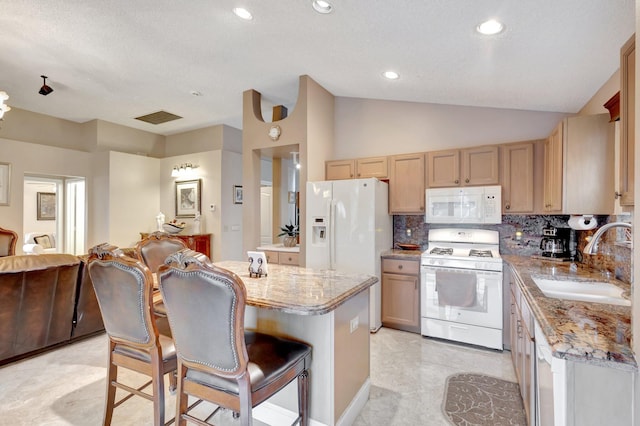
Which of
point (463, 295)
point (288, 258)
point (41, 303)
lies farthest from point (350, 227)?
point (41, 303)

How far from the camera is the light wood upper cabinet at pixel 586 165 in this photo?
2160 mm

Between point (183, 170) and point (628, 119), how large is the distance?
6.50 metres

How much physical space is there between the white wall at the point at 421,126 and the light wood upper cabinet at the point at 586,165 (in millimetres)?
1094

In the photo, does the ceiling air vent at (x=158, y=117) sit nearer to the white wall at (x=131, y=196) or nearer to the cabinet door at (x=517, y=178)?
the white wall at (x=131, y=196)

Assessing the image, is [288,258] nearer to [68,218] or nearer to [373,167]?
[373,167]

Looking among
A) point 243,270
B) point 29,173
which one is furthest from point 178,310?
point 29,173

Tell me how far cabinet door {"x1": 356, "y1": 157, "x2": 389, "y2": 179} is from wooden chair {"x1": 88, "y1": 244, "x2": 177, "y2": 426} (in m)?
3.00

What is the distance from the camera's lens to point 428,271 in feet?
11.0

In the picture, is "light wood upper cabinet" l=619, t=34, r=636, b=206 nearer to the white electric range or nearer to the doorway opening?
the white electric range

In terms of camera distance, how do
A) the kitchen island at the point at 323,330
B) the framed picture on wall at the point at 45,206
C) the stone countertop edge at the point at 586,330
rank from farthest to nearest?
the framed picture on wall at the point at 45,206, the kitchen island at the point at 323,330, the stone countertop edge at the point at 586,330

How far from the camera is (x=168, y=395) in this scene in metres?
2.32

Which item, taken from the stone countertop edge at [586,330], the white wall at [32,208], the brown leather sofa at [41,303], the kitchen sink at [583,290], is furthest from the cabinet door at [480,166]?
the white wall at [32,208]

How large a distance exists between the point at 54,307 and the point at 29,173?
3.74 meters

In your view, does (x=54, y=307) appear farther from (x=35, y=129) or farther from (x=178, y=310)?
(x=35, y=129)
